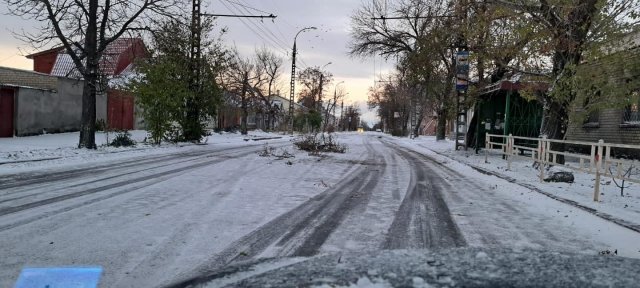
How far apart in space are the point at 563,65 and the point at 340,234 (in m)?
10.9

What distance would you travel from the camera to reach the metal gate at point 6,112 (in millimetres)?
23062

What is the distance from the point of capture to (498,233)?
630 centimetres

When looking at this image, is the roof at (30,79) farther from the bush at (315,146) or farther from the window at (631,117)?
the window at (631,117)

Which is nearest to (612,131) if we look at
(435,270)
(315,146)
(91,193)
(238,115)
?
(315,146)

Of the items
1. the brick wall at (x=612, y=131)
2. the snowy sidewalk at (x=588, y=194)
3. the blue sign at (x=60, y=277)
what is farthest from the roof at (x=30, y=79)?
the brick wall at (x=612, y=131)

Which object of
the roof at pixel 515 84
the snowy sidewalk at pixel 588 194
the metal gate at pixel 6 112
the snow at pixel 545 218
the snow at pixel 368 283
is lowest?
the snow at pixel 545 218

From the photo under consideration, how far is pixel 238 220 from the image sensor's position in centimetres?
653

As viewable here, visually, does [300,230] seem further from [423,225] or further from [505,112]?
[505,112]

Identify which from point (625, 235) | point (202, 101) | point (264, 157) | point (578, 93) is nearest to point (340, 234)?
point (625, 235)

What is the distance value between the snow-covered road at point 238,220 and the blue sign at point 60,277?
97 millimetres

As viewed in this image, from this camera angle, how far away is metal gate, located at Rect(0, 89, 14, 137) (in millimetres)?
23062

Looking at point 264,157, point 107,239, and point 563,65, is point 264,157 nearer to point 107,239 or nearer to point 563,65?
point 563,65

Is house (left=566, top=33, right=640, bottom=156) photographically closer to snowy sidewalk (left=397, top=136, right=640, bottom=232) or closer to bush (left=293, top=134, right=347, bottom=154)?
snowy sidewalk (left=397, top=136, right=640, bottom=232)

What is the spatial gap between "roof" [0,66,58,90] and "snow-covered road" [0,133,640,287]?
18540mm
